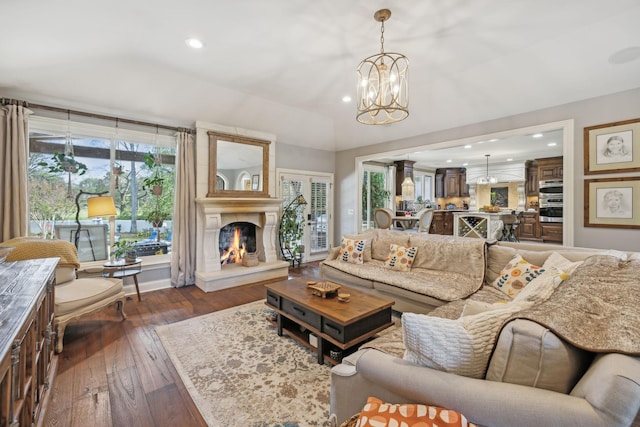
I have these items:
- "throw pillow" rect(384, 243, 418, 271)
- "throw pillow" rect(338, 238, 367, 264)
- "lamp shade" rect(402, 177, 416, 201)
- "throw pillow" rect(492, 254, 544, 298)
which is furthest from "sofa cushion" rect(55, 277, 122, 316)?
"lamp shade" rect(402, 177, 416, 201)

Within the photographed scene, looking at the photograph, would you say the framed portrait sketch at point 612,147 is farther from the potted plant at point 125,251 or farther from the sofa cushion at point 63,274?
the sofa cushion at point 63,274

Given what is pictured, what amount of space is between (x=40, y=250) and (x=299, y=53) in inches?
134

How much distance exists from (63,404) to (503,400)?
2651 millimetres

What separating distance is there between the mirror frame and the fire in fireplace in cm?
65

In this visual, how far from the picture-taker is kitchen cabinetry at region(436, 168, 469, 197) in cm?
1039

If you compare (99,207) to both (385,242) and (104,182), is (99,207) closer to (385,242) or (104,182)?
(104,182)

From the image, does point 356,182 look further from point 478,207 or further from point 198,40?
point 478,207

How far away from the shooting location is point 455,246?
11.4 feet

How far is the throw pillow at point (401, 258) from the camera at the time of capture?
12.1 ft

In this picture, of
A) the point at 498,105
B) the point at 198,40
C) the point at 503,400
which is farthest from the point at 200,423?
the point at 498,105

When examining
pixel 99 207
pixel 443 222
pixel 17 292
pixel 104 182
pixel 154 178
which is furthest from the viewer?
pixel 443 222

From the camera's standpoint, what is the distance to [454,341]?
1.10 m

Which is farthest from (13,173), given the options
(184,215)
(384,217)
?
(384,217)

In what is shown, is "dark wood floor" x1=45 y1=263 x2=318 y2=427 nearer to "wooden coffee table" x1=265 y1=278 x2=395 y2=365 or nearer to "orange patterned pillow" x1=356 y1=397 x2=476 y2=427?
"wooden coffee table" x1=265 y1=278 x2=395 y2=365
